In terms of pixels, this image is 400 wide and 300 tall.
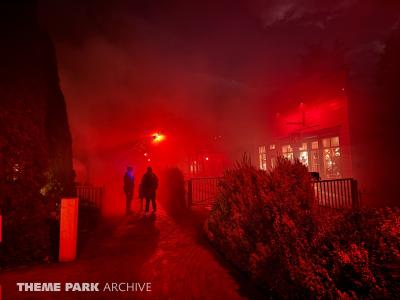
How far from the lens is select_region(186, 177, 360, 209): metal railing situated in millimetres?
7926

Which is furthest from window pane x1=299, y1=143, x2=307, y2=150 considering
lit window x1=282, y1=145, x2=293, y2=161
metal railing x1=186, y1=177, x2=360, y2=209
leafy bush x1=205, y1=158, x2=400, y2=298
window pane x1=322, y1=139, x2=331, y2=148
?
leafy bush x1=205, y1=158, x2=400, y2=298

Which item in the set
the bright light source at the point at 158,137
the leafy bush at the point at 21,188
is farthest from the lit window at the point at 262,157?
the leafy bush at the point at 21,188

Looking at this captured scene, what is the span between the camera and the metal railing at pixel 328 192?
7926 mm

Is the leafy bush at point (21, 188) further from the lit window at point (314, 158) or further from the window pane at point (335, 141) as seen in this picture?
the lit window at point (314, 158)

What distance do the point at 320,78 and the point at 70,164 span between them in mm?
15048

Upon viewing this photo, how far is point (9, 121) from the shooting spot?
4742mm

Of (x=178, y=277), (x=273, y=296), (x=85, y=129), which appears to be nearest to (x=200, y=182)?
(x=178, y=277)

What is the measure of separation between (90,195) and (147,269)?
717cm

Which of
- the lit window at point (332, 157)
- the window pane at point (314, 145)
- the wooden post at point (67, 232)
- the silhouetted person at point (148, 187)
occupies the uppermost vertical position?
the window pane at point (314, 145)

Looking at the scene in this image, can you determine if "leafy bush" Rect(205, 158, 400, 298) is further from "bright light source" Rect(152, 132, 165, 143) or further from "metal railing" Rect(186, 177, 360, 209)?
"bright light source" Rect(152, 132, 165, 143)

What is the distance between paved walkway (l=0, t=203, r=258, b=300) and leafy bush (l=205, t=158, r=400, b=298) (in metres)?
0.52

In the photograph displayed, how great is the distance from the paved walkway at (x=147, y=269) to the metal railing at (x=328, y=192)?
1.64 metres

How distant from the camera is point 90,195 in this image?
35.2ft

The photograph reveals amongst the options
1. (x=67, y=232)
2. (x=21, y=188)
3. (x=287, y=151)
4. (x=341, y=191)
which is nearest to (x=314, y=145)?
(x=287, y=151)
